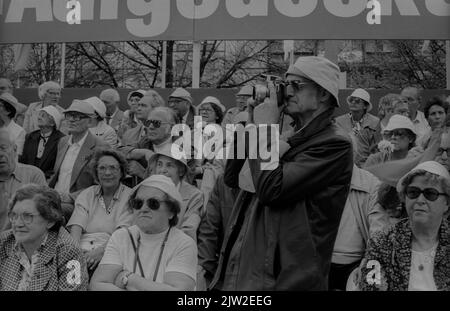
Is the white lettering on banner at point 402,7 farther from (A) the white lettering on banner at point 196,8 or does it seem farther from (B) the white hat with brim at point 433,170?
(B) the white hat with brim at point 433,170

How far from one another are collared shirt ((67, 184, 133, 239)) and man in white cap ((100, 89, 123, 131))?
49.5 inches

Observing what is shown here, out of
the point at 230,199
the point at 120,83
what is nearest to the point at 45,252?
the point at 230,199

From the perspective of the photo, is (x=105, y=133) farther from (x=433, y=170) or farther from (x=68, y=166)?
(x=433, y=170)

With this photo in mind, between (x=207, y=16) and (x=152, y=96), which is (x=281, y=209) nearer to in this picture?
(x=207, y=16)

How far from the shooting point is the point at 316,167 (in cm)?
168

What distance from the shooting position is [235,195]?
2.53 metres

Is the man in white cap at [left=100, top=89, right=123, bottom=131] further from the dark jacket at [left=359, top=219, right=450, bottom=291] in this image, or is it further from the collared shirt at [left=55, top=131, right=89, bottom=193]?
the dark jacket at [left=359, top=219, right=450, bottom=291]

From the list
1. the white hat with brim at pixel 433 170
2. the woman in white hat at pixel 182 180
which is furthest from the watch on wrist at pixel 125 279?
the white hat with brim at pixel 433 170

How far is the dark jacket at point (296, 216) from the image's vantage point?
1653mm

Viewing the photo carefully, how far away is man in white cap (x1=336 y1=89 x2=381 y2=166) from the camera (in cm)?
306

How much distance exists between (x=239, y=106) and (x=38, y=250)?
1.42 metres

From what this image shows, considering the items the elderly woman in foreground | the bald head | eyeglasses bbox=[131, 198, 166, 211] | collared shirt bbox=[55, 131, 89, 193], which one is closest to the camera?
eyeglasses bbox=[131, 198, 166, 211]

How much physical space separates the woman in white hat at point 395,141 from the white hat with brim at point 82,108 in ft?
4.69

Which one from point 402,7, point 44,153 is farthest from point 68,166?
point 402,7
